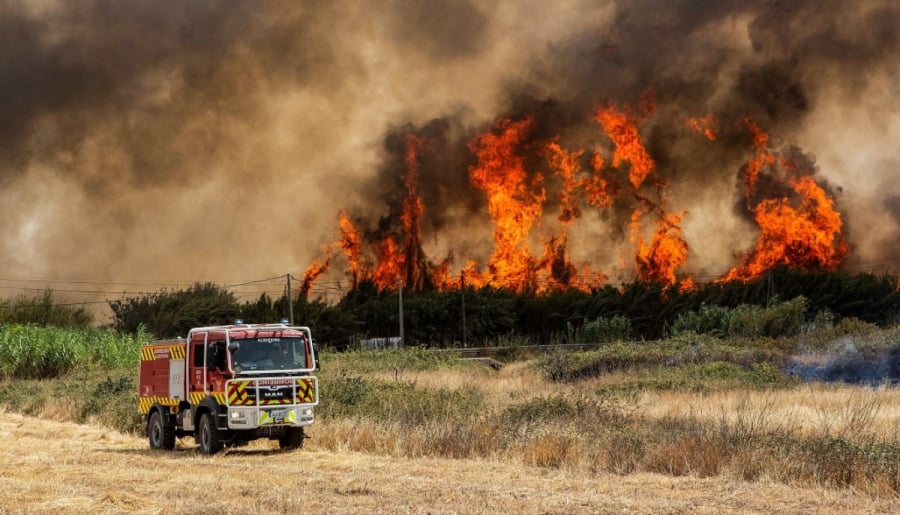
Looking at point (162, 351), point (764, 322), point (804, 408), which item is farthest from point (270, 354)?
point (764, 322)

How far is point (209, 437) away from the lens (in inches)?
800

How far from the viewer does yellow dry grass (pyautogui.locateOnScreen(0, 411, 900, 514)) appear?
41.2 feet

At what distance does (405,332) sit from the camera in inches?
3081

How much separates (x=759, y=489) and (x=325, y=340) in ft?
211

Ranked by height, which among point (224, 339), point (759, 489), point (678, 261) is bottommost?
point (759, 489)

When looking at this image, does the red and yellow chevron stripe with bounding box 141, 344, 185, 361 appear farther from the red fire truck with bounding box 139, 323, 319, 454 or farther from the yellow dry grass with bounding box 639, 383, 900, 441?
the yellow dry grass with bounding box 639, 383, 900, 441

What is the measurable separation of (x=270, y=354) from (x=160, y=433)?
143 inches

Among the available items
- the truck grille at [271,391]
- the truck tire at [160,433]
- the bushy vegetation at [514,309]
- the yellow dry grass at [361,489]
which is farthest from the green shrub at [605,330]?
the yellow dry grass at [361,489]

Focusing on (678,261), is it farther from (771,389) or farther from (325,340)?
(771,389)

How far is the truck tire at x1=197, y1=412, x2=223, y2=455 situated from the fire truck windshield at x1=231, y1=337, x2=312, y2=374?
51.8 inches

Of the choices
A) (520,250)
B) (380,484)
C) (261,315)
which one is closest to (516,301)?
(520,250)

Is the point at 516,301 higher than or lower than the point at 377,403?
higher

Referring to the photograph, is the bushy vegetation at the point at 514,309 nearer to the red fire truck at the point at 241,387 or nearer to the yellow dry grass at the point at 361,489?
the red fire truck at the point at 241,387

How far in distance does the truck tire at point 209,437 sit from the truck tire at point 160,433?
60.5 inches
